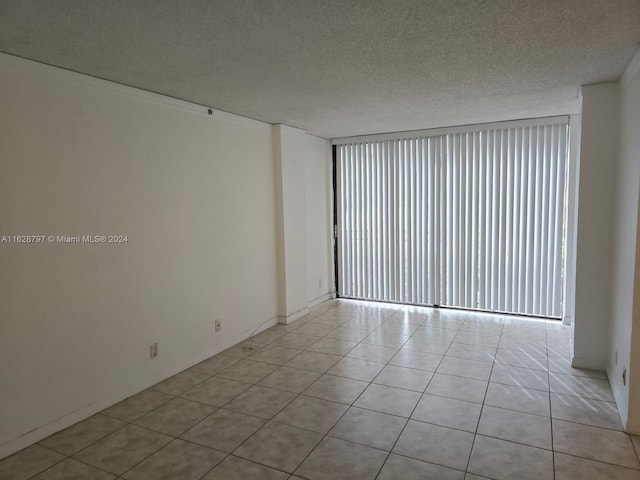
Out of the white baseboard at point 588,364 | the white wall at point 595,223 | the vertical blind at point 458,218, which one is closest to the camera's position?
the white wall at point 595,223

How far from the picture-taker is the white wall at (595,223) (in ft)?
11.6

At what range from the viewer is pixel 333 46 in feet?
8.37

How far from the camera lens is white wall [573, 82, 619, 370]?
11.6ft

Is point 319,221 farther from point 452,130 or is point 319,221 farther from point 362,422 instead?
point 362,422

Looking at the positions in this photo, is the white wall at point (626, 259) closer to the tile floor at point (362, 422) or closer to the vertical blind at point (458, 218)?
the tile floor at point (362, 422)

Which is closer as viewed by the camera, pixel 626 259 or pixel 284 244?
pixel 626 259

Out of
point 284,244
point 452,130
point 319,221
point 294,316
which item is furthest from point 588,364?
point 319,221

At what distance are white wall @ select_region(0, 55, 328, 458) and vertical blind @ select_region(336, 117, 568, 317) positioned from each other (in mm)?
2197

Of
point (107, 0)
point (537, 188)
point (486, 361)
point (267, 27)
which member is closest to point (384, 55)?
point (267, 27)

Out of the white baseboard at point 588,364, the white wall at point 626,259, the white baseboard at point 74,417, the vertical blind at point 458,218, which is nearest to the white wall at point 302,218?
the vertical blind at point 458,218

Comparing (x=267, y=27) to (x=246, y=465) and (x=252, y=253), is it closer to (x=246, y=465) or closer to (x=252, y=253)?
(x=246, y=465)

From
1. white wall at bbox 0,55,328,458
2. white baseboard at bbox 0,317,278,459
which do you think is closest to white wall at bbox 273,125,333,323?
white wall at bbox 0,55,328,458

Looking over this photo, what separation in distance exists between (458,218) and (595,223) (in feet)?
6.71

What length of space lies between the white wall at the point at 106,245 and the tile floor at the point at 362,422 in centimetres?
27
